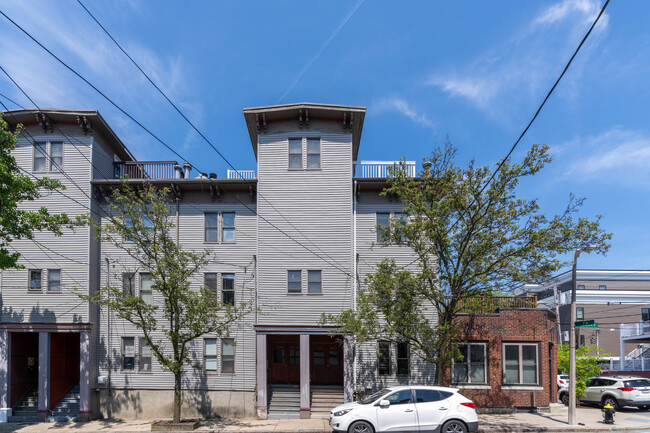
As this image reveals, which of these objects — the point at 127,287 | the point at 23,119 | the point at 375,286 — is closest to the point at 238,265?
the point at 127,287

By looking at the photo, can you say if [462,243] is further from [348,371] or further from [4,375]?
[4,375]

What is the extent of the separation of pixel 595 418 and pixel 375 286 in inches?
435

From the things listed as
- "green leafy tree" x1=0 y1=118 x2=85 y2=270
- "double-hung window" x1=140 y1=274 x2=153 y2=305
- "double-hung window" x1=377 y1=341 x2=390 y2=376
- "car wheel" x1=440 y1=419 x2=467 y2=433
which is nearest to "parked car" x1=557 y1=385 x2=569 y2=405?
"double-hung window" x1=377 y1=341 x2=390 y2=376

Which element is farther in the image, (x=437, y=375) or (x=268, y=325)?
(x=268, y=325)

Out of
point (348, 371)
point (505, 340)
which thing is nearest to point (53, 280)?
point (348, 371)

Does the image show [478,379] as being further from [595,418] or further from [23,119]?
[23,119]

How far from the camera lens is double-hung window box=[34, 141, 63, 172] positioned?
21.4 meters

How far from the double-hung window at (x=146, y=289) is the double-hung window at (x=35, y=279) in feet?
14.0

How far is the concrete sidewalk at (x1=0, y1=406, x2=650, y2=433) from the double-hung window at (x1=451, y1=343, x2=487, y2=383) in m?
1.75

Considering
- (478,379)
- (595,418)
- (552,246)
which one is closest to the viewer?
(552,246)

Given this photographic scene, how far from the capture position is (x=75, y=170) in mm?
21406

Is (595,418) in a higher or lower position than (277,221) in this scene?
lower

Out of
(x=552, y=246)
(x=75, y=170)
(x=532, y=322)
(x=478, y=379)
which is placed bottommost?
(x=478, y=379)

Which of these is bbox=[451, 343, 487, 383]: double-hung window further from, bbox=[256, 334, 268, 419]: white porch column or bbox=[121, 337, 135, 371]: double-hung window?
bbox=[121, 337, 135, 371]: double-hung window
